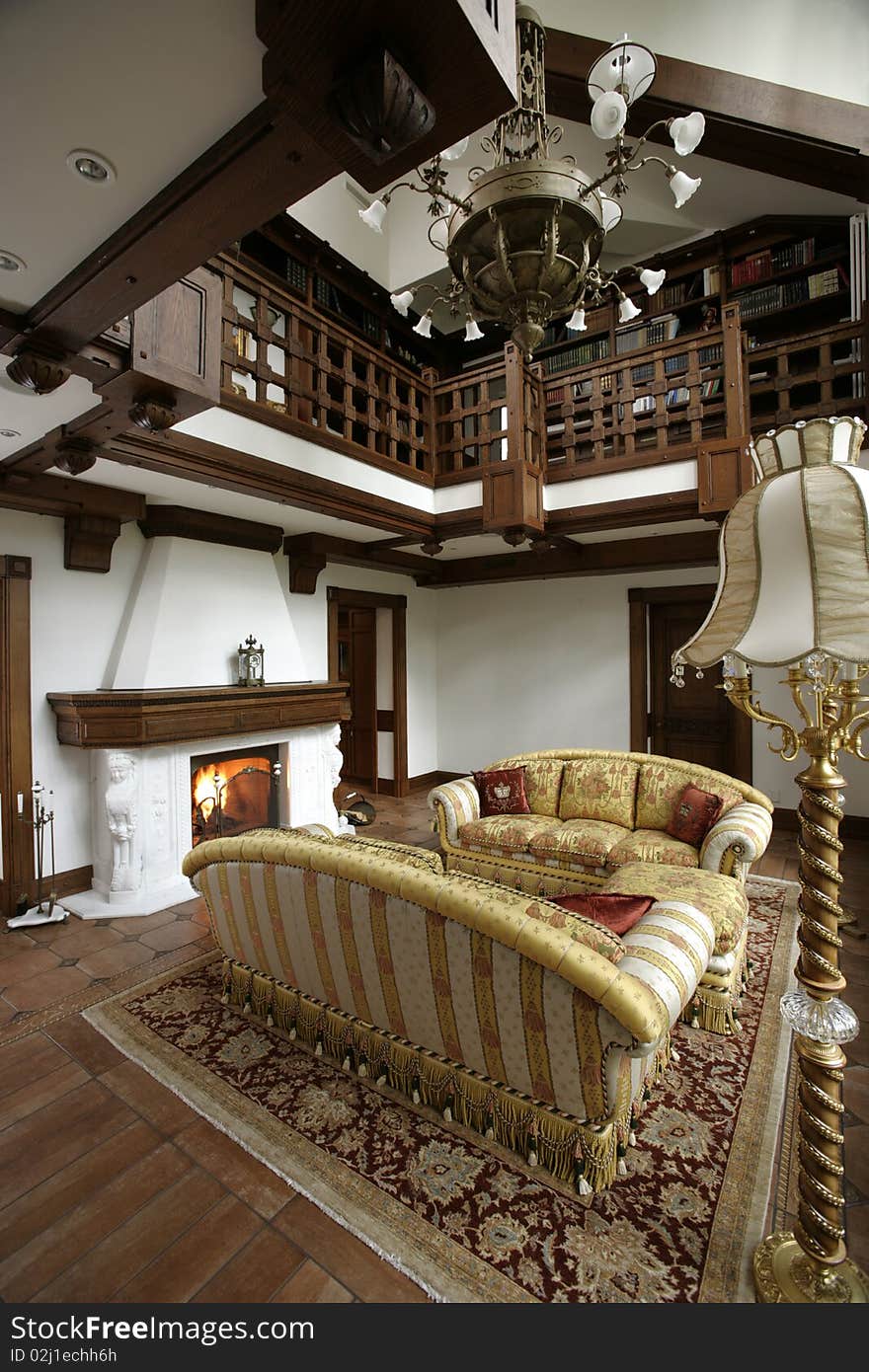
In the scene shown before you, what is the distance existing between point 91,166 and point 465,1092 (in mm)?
2449

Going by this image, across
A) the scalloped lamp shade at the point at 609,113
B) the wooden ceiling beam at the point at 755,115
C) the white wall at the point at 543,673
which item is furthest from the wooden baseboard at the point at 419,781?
the wooden ceiling beam at the point at 755,115

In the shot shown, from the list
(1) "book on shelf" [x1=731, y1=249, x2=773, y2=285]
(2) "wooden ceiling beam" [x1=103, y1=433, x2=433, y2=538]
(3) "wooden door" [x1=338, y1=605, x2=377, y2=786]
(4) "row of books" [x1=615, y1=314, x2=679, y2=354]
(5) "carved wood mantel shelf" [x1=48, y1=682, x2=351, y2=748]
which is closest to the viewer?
(2) "wooden ceiling beam" [x1=103, y1=433, x2=433, y2=538]

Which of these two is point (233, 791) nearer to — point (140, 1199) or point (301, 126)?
point (140, 1199)

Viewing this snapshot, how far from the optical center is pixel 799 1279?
1.24 metres

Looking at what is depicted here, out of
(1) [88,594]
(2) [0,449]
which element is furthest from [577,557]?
(2) [0,449]

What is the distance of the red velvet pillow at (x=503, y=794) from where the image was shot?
4.05 m

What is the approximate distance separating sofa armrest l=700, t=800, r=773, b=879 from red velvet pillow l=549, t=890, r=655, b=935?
1.14 meters

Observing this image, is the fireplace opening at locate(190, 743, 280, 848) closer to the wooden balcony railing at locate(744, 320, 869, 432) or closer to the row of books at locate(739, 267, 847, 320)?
the wooden balcony railing at locate(744, 320, 869, 432)

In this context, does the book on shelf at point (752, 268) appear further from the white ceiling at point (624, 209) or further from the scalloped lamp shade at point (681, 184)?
the scalloped lamp shade at point (681, 184)

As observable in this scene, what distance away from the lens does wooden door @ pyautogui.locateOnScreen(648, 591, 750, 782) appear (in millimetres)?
5445

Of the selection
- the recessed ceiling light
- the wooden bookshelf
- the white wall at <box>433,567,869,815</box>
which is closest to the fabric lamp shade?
the recessed ceiling light

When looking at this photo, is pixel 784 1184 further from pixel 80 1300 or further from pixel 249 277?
pixel 249 277

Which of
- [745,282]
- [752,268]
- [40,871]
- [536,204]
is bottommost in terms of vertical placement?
[40,871]

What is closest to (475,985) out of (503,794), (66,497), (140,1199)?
(140,1199)
